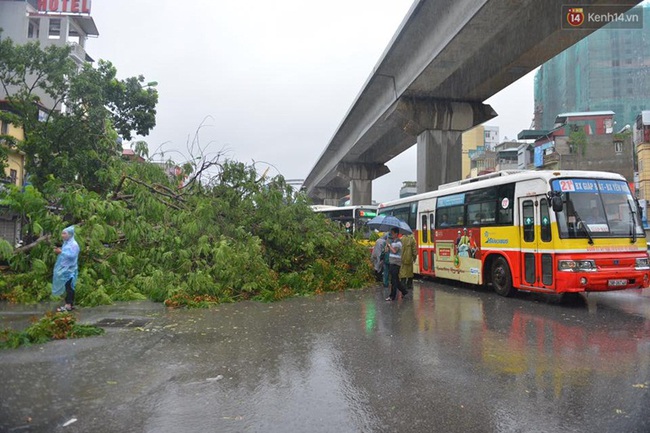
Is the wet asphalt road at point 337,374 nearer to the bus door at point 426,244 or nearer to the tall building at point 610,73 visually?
the bus door at point 426,244


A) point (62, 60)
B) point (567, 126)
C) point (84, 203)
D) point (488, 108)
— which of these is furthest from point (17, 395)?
point (567, 126)

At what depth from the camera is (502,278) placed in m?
11.7

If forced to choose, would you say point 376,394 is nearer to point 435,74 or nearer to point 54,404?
point 54,404

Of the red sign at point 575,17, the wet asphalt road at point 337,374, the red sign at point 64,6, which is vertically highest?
the red sign at point 64,6

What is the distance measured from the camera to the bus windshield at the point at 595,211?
9741mm

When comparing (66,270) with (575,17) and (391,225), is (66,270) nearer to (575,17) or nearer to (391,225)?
(391,225)

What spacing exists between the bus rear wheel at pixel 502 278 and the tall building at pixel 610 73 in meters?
55.8

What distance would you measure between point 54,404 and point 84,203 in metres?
8.09

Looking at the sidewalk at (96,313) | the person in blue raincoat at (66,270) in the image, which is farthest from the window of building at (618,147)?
the person in blue raincoat at (66,270)

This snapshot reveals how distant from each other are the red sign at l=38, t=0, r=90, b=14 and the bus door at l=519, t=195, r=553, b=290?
6523 cm

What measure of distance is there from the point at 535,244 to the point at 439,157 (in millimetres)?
11724

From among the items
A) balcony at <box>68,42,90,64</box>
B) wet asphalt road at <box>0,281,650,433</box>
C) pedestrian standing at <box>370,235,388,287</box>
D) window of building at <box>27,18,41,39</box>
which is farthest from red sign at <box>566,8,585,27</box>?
window of building at <box>27,18,41,39</box>

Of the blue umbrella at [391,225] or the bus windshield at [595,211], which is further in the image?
the blue umbrella at [391,225]

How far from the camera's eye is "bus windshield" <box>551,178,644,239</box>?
974 cm
